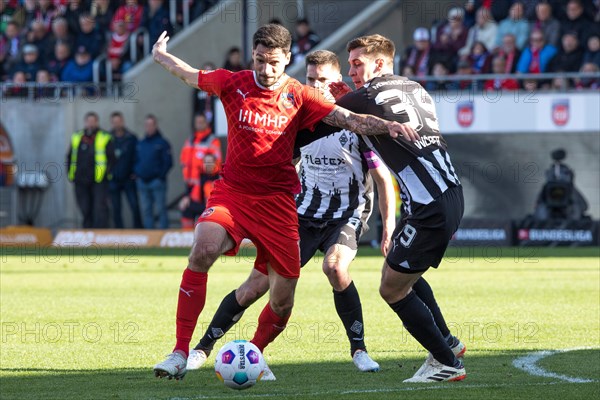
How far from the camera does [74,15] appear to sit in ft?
92.8

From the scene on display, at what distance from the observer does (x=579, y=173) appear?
21.6 metres

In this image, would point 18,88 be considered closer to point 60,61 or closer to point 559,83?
point 60,61

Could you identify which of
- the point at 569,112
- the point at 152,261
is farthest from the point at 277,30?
the point at 569,112

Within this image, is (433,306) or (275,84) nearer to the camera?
(275,84)

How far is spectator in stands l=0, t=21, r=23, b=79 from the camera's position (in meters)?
28.3

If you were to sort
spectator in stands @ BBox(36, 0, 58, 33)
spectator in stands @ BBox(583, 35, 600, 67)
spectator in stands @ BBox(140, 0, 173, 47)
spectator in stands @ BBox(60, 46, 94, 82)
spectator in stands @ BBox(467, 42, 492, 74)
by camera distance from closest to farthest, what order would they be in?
spectator in stands @ BBox(583, 35, 600, 67), spectator in stands @ BBox(467, 42, 492, 74), spectator in stands @ BBox(60, 46, 94, 82), spectator in stands @ BBox(140, 0, 173, 47), spectator in stands @ BBox(36, 0, 58, 33)

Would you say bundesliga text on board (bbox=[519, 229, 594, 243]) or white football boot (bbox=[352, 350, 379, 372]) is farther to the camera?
bundesliga text on board (bbox=[519, 229, 594, 243])

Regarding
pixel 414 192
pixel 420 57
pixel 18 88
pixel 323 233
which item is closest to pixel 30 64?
pixel 18 88

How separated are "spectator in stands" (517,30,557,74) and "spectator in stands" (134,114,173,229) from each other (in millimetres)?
6673

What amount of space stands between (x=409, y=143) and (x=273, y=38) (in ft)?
3.38

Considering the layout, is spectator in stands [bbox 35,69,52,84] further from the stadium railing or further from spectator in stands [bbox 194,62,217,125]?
spectator in stands [bbox 194,62,217,125]

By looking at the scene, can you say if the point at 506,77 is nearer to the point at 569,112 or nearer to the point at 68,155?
the point at 569,112

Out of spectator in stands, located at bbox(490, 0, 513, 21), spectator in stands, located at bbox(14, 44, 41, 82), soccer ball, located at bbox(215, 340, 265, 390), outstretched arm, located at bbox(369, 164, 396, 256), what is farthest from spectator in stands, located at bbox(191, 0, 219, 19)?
soccer ball, located at bbox(215, 340, 265, 390)

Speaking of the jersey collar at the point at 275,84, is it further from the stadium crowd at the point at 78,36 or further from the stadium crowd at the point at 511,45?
the stadium crowd at the point at 78,36
